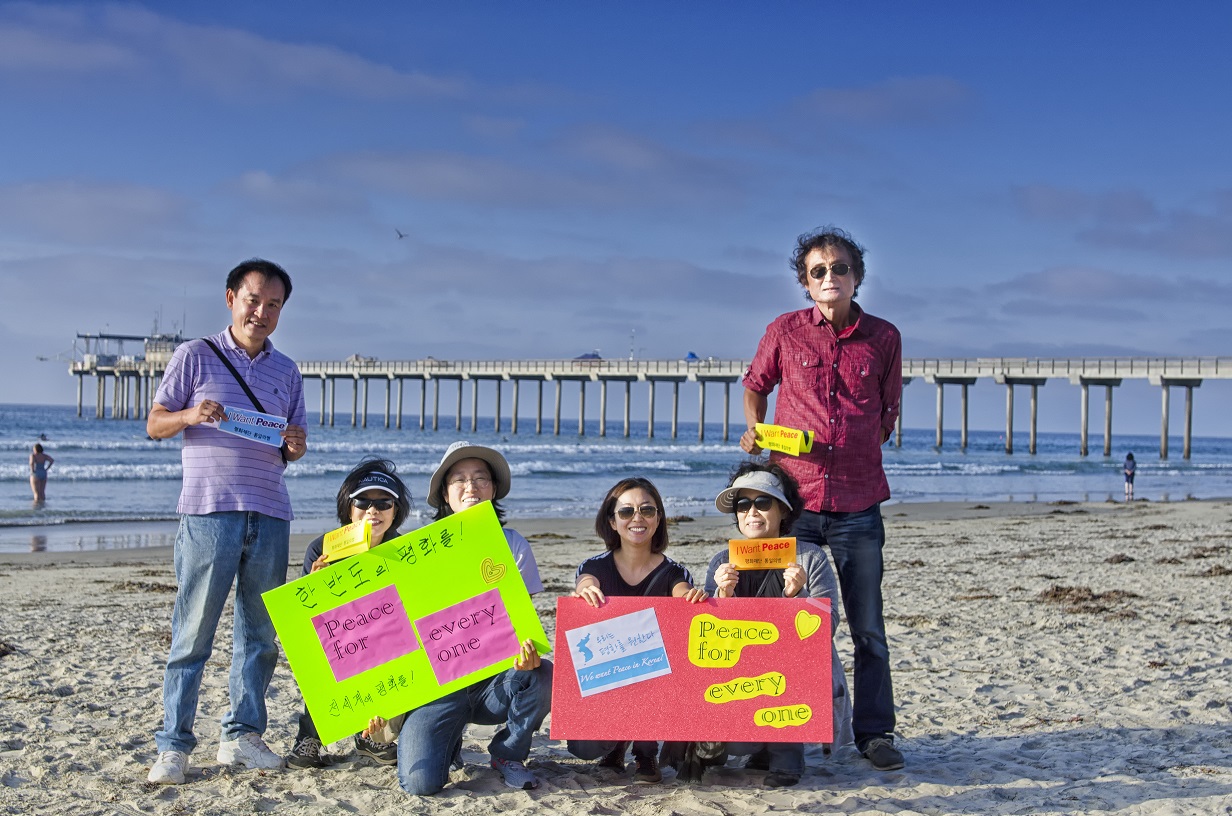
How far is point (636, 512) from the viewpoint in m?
3.66

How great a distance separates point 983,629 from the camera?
6.69 m

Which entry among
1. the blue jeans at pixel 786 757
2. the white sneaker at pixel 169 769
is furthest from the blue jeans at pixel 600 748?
the white sneaker at pixel 169 769

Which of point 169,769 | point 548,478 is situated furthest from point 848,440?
point 548,478

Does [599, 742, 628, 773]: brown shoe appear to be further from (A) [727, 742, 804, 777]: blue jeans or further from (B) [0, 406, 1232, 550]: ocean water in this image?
(B) [0, 406, 1232, 550]: ocean water

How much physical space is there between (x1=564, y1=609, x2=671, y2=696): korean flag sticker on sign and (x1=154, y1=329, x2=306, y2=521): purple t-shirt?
117cm

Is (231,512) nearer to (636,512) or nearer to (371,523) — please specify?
(371,523)

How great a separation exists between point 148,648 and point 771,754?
4046 mm

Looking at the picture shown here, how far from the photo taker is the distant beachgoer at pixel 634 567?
366cm

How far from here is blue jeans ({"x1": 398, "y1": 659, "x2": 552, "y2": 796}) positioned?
11.4 ft

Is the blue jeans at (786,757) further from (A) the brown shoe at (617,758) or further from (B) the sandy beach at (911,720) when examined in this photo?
(A) the brown shoe at (617,758)

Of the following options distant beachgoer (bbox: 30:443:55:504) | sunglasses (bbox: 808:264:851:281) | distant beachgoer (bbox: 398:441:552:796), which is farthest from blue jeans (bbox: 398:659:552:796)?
distant beachgoer (bbox: 30:443:55:504)

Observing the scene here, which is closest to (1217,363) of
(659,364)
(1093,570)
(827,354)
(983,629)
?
(659,364)

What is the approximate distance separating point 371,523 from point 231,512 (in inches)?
18.2

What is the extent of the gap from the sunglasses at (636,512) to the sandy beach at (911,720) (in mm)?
905
